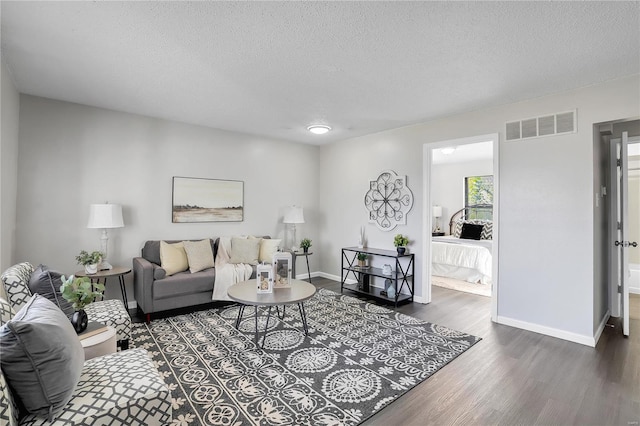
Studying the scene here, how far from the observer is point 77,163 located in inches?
145

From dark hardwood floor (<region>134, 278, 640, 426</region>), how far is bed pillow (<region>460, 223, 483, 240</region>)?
129 inches

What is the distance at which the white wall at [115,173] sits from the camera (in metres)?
3.46

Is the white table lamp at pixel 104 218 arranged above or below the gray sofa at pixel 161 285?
above

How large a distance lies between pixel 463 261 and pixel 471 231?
153 centimetres

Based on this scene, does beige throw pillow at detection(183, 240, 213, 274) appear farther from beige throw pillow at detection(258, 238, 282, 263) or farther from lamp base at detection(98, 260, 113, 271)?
lamp base at detection(98, 260, 113, 271)

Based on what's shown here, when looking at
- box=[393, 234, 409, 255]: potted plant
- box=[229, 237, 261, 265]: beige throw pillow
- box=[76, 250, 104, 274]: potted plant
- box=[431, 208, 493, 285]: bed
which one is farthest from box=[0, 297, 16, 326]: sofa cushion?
box=[431, 208, 493, 285]: bed

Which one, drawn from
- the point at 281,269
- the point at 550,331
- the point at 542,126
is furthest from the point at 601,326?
the point at 281,269

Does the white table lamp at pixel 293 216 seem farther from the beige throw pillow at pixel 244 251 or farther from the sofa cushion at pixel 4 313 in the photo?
the sofa cushion at pixel 4 313

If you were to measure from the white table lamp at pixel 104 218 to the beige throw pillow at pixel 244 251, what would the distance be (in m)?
1.43

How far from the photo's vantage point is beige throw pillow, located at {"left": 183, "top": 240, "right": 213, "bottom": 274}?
400 centimetres

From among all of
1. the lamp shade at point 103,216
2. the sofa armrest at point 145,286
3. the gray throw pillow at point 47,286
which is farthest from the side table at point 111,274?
the gray throw pillow at point 47,286

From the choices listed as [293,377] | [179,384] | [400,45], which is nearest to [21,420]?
[179,384]

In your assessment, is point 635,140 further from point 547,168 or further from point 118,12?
point 118,12

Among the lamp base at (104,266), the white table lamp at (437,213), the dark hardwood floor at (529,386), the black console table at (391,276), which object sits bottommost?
the dark hardwood floor at (529,386)
